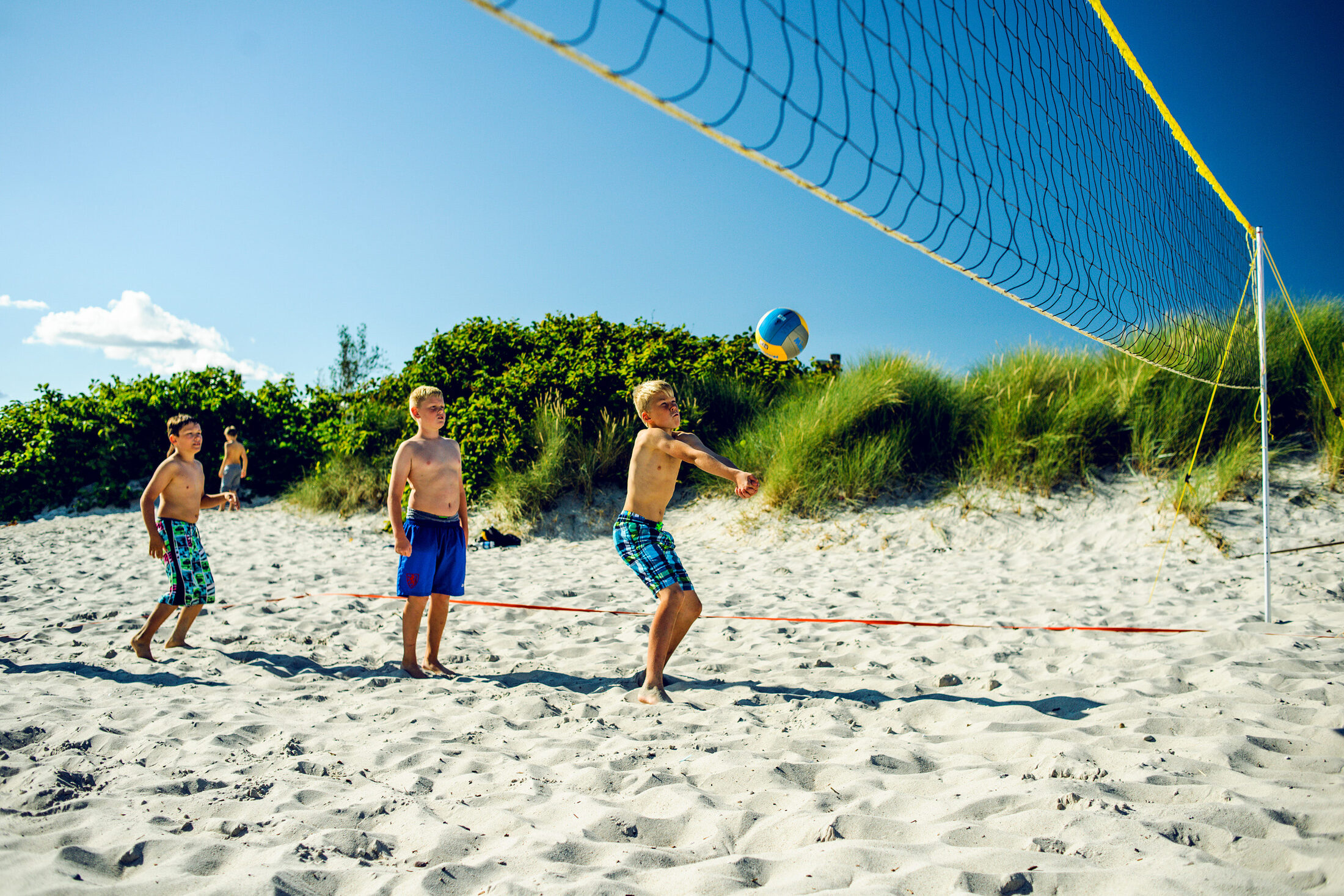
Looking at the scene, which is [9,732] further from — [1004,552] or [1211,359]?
[1211,359]

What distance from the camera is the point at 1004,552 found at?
691cm

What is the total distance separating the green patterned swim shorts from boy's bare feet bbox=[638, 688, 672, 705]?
7.74ft

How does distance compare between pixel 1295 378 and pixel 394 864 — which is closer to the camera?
→ pixel 394 864

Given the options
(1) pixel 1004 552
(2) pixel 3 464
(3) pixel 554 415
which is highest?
(3) pixel 554 415

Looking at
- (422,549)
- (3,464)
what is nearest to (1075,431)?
(422,549)

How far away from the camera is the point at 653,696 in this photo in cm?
320

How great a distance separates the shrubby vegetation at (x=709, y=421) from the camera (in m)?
7.64

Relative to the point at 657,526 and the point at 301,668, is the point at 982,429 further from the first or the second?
the point at 301,668

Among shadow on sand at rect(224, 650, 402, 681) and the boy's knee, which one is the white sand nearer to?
shadow on sand at rect(224, 650, 402, 681)

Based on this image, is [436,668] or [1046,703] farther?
[436,668]

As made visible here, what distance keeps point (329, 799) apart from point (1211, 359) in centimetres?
815

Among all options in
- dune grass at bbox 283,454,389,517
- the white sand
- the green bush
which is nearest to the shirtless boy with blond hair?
the white sand

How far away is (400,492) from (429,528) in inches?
9.1

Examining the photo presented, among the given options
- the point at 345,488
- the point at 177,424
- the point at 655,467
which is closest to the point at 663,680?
the point at 655,467
